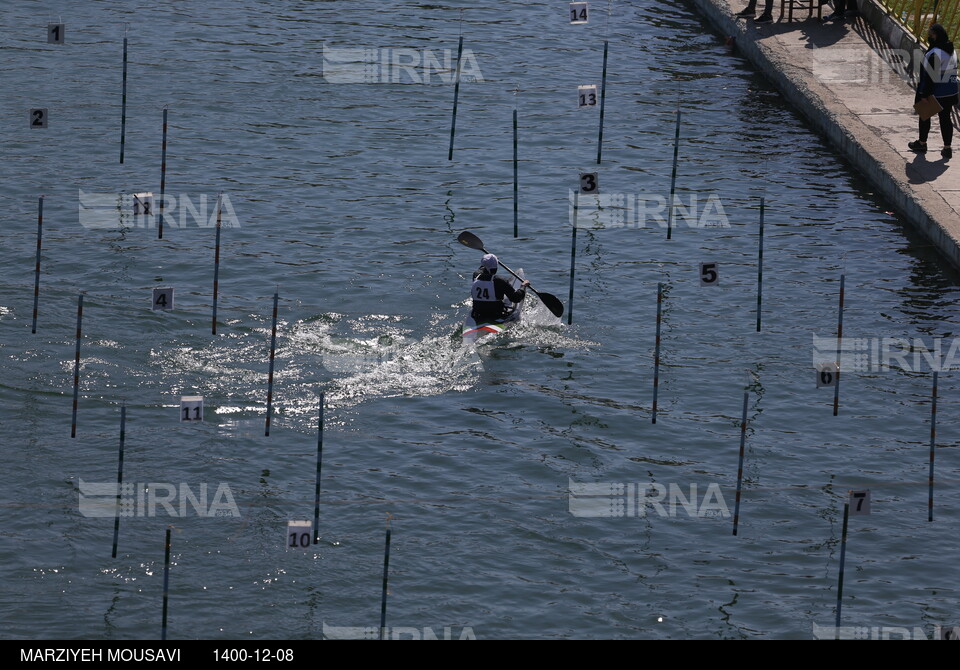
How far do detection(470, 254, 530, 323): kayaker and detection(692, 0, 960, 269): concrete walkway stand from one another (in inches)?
344

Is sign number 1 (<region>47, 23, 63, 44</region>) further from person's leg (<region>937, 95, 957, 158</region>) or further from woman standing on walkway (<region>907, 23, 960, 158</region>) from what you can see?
person's leg (<region>937, 95, 957, 158</region>)

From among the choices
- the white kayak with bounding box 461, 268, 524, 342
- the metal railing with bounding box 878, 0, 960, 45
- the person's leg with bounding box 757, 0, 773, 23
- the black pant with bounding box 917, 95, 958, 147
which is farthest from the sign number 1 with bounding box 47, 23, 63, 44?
the metal railing with bounding box 878, 0, 960, 45

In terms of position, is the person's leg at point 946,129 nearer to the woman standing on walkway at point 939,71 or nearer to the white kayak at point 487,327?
the woman standing on walkway at point 939,71

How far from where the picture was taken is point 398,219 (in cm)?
2977

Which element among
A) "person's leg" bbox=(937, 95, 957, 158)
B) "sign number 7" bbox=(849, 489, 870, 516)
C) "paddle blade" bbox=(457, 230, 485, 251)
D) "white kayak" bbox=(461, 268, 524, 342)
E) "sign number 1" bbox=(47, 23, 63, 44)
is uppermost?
"sign number 1" bbox=(47, 23, 63, 44)

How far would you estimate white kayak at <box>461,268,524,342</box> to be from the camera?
24391mm

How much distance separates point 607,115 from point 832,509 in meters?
17.4

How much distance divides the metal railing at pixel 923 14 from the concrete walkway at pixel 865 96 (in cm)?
26

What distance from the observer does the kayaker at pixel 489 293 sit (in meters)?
24.5
